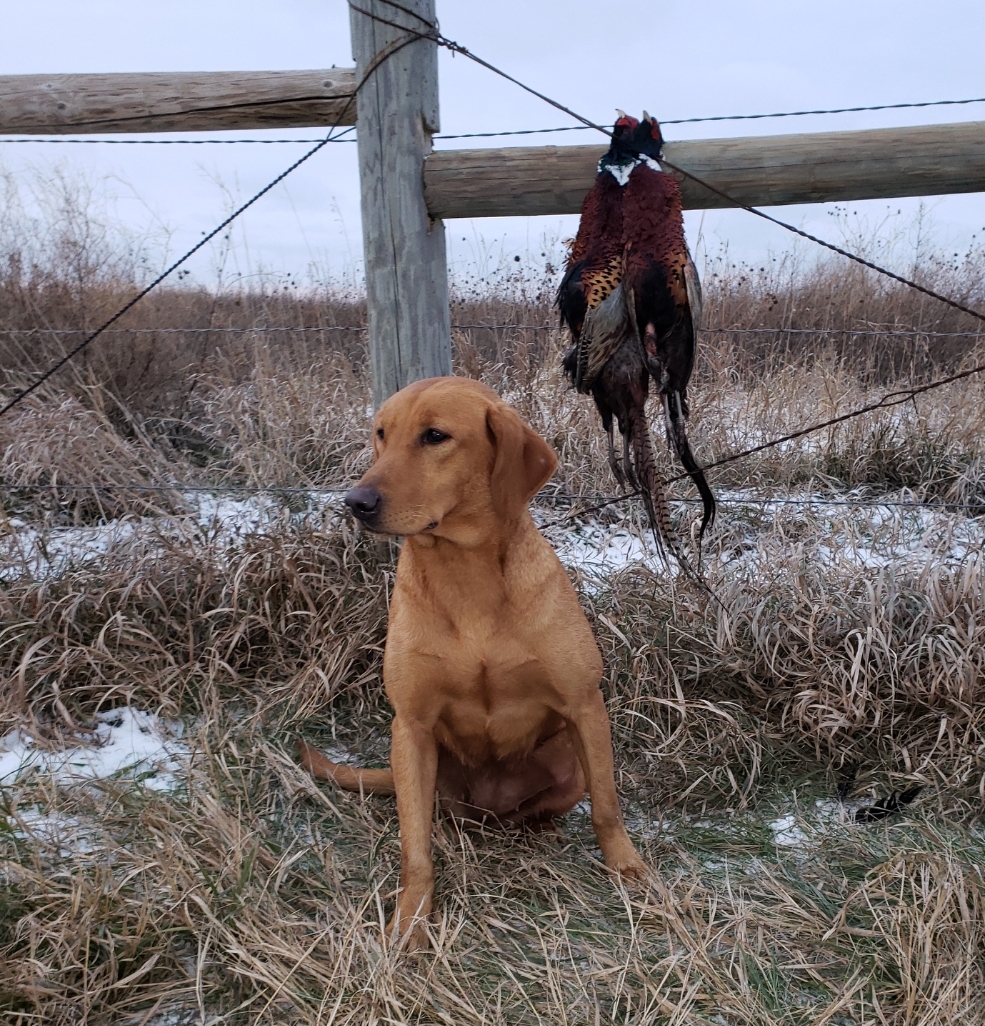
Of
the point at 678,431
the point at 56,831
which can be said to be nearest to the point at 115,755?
the point at 56,831

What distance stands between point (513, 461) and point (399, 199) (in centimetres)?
117

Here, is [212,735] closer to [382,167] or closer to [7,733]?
[7,733]

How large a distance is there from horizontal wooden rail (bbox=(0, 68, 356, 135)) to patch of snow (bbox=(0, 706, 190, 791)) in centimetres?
193

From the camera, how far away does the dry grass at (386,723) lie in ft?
5.71

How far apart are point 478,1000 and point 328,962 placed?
12.6 inches

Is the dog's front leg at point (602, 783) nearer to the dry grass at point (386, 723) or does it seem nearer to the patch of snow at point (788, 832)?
the dry grass at point (386, 723)

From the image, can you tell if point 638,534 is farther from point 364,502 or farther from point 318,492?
point 364,502

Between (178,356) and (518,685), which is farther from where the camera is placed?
(178,356)

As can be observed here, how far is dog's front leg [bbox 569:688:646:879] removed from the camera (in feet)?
6.66

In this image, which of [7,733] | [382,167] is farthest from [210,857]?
[382,167]

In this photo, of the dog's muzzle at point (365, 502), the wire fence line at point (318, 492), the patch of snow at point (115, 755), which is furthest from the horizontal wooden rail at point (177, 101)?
the patch of snow at point (115, 755)

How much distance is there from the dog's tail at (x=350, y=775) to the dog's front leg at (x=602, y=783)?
1.98 feet

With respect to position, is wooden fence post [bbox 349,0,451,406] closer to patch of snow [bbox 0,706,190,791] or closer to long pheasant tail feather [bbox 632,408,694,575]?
long pheasant tail feather [bbox 632,408,694,575]

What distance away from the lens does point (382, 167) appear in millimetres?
2650
